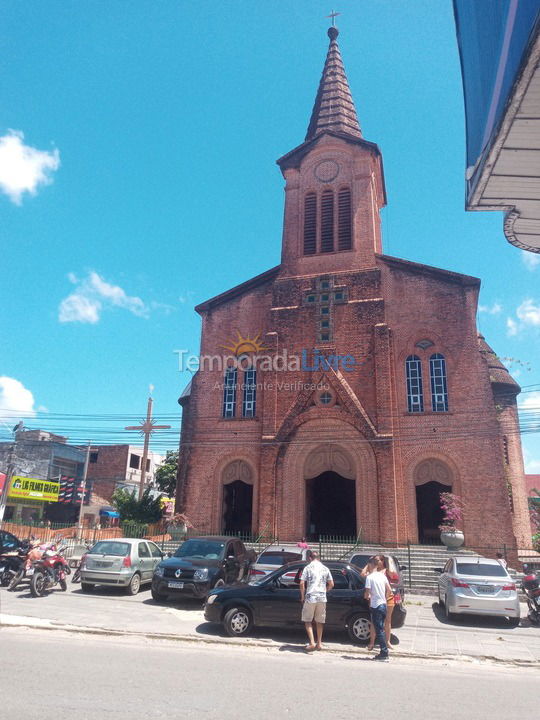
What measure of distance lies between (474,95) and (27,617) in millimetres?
11811

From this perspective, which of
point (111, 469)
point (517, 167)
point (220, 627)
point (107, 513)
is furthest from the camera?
point (111, 469)

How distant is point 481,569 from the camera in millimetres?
12195

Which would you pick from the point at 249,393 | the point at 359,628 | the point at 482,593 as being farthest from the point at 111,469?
the point at 359,628

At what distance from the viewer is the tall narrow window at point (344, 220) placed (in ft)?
90.3

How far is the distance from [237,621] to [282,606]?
874mm

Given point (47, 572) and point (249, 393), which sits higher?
point (249, 393)

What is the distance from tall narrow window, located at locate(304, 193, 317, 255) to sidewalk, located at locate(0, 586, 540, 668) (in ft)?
62.9

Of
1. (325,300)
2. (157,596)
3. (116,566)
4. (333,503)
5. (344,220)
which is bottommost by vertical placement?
(157,596)

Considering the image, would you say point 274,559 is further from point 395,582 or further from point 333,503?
point 333,503

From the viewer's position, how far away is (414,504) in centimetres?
2223

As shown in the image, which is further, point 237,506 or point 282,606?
point 237,506

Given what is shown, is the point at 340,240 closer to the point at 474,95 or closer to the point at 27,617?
the point at 27,617

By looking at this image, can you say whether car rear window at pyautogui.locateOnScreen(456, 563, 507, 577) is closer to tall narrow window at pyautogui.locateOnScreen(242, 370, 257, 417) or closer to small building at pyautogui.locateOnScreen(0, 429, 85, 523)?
tall narrow window at pyautogui.locateOnScreen(242, 370, 257, 417)

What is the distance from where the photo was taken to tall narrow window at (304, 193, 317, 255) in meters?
28.1
